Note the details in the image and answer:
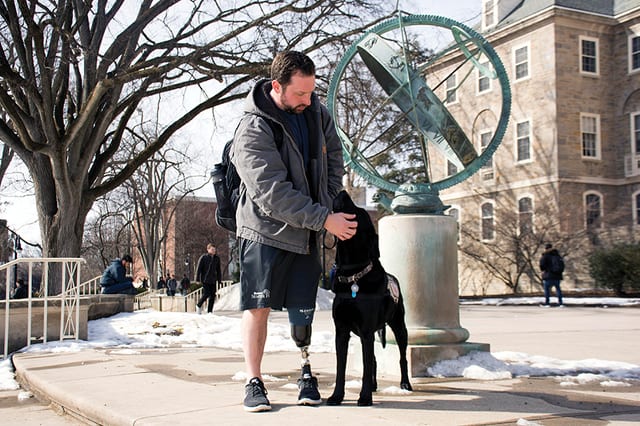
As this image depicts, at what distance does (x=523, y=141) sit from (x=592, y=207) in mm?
4691

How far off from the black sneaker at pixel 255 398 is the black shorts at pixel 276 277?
428mm

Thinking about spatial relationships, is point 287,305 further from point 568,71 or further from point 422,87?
point 568,71

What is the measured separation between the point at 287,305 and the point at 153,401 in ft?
3.51

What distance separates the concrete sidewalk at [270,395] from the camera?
364 cm

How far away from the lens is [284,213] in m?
3.74

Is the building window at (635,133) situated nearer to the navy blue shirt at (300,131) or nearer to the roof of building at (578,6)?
the roof of building at (578,6)

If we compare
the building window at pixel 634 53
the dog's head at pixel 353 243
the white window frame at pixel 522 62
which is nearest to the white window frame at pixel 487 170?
the white window frame at pixel 522 62

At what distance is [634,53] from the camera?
33.2 m

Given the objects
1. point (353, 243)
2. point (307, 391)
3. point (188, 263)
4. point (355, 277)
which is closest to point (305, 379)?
point (307, 391)

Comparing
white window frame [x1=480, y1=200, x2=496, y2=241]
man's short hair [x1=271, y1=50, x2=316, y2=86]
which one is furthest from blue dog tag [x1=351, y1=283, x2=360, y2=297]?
white window frame [x1=480, y1=200, x2=496, y2=241]

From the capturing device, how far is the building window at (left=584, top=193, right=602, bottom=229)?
3256cm

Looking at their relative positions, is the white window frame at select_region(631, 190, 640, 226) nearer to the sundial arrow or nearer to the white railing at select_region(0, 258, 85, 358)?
the sundial arrow

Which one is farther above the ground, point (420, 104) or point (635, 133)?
Answer: point (635, 133)

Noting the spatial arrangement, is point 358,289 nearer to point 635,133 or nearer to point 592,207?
point 592,207
